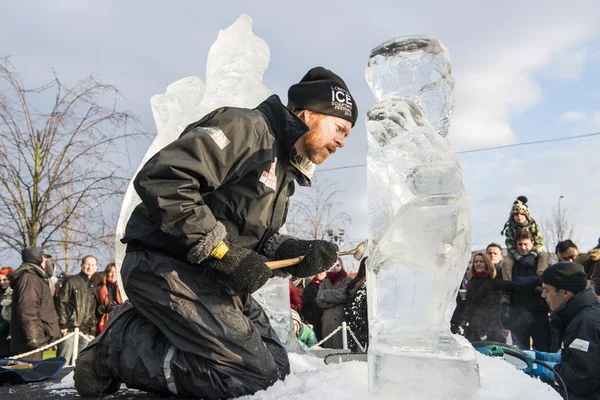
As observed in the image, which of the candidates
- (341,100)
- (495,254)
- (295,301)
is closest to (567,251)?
(495,254)

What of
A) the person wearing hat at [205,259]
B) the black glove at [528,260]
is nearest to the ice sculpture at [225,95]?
the person wearing hat at [205,259]

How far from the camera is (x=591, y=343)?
10.9 feet

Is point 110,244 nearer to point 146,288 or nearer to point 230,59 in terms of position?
point 230,59

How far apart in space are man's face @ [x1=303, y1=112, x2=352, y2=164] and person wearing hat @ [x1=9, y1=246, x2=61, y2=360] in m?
4.44

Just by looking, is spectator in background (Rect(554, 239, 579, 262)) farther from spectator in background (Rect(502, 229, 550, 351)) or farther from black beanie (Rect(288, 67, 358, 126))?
black beanie (Rect(288, 67, 358, 126))

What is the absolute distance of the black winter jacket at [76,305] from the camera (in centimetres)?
637

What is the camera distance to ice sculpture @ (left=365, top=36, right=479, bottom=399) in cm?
198

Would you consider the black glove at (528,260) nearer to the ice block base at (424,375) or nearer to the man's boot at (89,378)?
the ice block base at (424,375)

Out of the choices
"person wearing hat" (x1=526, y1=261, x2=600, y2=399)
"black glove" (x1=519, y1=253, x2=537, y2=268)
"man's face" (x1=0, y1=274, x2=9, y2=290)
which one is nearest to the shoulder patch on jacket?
"person wearing hat" (x1=526, y1=261, x2=600, y2=399)

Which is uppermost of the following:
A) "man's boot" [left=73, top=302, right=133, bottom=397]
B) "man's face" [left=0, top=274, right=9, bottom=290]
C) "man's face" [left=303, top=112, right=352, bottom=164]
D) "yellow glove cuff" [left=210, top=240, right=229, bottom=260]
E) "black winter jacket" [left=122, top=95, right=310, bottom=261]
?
"man's face" [left=303, top=112, right=352, bottom=164]

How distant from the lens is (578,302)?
12.1ft

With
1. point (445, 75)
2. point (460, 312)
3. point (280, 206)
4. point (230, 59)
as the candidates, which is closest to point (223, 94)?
point (230, 59)

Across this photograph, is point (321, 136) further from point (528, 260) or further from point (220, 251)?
point (528, 260)

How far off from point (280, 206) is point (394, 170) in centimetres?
57
